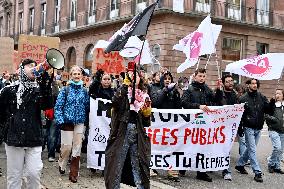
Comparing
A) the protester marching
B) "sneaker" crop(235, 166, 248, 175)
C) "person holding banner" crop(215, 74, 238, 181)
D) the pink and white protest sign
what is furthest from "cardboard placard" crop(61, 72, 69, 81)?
"sneaker" crop(235, 166, 248, 175)

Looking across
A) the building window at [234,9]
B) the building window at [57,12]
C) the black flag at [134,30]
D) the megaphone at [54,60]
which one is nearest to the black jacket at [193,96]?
the black flag at [134,30]

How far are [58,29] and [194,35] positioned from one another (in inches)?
1078

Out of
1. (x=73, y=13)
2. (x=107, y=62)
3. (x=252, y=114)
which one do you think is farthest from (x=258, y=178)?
(x=73, y=13)

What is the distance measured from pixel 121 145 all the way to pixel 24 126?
1120 millimetres

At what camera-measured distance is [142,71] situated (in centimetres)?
591

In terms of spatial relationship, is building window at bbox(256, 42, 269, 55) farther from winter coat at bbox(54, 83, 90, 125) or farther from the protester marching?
winter coat at bbox(54, 83, 90, 125)

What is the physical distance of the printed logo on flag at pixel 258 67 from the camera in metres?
8.81

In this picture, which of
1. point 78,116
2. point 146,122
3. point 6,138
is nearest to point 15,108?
point 6,138

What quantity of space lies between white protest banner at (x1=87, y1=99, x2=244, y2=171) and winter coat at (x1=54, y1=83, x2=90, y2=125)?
15.1 inches

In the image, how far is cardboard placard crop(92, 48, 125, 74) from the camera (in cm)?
1170

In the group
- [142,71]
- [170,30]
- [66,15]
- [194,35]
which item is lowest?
[142,71]

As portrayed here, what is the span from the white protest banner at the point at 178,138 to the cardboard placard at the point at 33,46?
4078 millimetres

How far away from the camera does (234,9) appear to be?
27672 mm

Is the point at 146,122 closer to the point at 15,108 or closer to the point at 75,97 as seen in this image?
the point at 15,108
